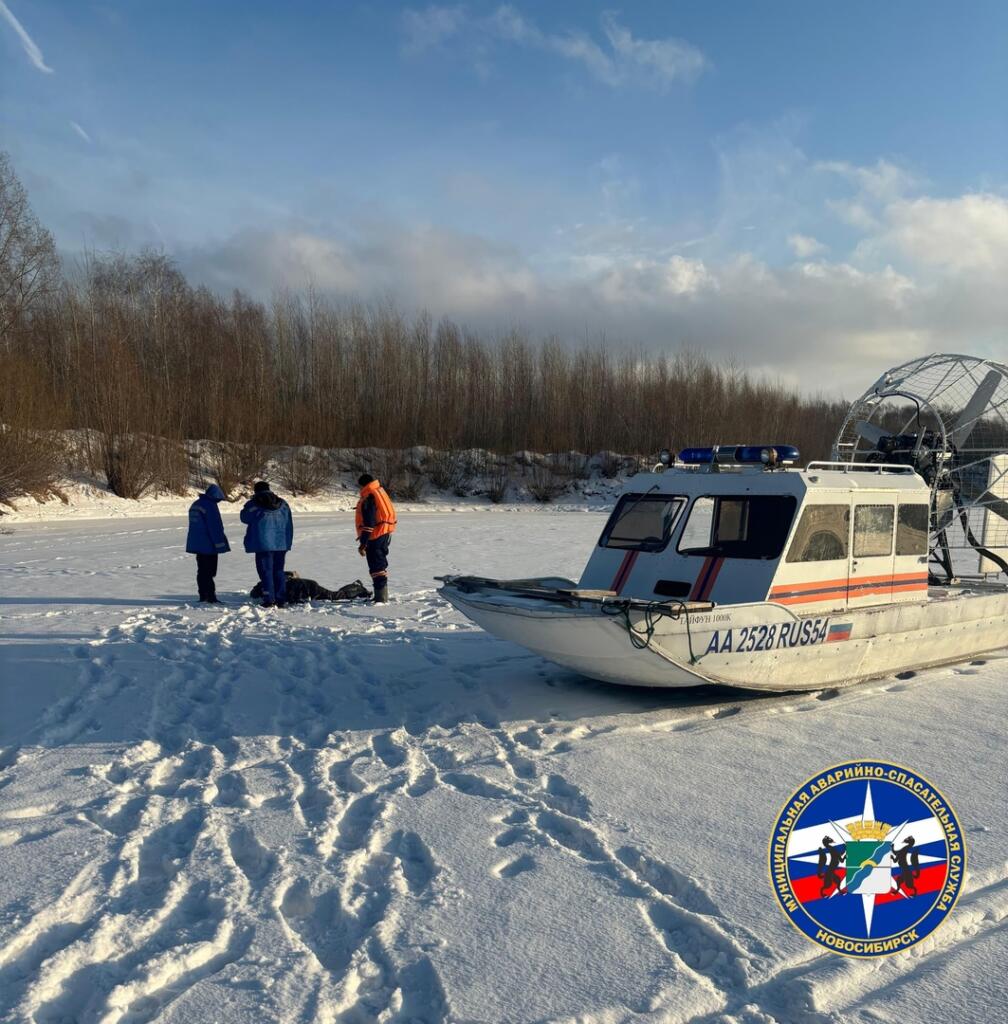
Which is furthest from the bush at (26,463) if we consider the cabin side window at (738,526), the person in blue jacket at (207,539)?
the cabin side window at (738,526)

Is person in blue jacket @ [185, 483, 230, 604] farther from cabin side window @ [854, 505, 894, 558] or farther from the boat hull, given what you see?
cabin side window @ [854, 505, 894, 558]

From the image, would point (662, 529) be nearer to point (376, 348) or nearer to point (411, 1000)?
point (411, 1000)

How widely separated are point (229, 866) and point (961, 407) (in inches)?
343

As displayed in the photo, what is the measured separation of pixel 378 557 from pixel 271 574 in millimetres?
1300

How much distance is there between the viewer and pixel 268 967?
3369mm

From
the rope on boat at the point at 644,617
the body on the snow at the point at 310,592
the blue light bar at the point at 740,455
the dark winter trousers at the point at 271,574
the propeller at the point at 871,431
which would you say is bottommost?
the body on the snow at the point at 310,592

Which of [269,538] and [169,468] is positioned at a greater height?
[169,468]

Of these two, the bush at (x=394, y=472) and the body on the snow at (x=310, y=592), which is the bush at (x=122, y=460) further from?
the body on the snow at (x=310, y=592)

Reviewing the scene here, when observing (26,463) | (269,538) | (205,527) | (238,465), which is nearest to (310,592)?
(269,538)

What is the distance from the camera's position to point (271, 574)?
10828mm

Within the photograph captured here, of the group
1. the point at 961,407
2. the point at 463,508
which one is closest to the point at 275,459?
the point at 463,508

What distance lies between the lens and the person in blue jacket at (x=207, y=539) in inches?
431

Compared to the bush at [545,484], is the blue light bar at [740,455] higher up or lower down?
higher up

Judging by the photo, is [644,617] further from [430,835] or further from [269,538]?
[269,538]
